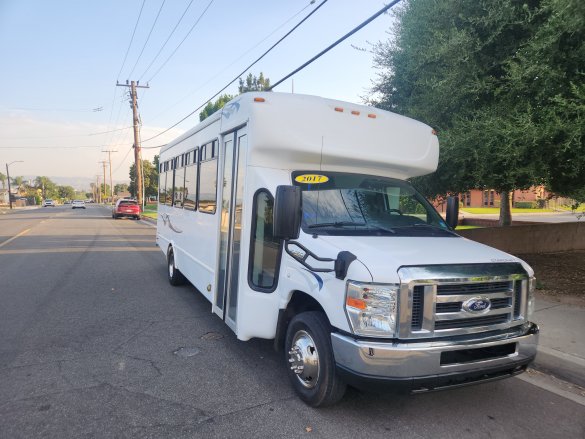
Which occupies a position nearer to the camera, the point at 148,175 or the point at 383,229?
the point at 383,229

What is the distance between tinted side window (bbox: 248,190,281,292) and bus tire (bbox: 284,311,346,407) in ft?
1.74

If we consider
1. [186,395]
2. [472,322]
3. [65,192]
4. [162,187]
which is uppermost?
[162,187]

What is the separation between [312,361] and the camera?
11.8 feet

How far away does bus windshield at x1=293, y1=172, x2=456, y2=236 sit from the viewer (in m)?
3.94

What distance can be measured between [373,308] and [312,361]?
2.90 feet

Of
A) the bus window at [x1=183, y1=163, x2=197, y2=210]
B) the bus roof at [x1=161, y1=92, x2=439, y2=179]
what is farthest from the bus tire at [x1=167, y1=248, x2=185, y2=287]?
the bus roof at [x1=161, y1=92, x2=439, y2=179]

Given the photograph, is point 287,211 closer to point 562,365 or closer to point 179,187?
point 562,365

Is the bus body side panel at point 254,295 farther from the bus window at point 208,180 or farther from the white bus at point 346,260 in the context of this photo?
the bus window at point 208,180

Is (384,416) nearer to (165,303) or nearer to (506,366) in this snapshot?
(506,366)

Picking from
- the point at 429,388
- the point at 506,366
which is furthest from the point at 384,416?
the point at 506,366

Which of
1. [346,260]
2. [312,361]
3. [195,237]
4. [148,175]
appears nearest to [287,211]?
[346,260]

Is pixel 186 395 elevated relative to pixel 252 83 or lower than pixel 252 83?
lower

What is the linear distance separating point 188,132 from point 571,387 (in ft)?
20.6

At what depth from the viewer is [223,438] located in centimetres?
314
